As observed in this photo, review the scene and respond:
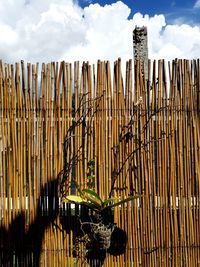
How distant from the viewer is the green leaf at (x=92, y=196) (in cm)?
304

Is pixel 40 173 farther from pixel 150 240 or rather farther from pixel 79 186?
pixel 150 240

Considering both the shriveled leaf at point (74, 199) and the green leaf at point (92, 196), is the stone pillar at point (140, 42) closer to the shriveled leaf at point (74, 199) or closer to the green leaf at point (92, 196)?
the green leaf at point (92, 196)

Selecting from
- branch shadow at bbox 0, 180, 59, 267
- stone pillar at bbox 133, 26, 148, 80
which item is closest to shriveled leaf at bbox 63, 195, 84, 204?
branch shadow at bbox 0, 180, 59, 267

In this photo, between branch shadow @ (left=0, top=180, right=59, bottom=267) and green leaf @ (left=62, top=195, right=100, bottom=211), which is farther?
branch shadow @ (left=0, top=180, right=59, bottom=267)

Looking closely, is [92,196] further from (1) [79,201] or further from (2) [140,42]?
(2) [140,42]

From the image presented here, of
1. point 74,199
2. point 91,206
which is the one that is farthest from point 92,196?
point 74,199

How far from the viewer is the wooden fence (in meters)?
3.25

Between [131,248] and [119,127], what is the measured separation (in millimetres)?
1050

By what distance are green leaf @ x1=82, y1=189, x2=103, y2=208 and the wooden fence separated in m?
0.11

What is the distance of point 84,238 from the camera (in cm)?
324

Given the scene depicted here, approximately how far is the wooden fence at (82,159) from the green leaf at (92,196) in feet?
0.35

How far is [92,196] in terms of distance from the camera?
321 cm

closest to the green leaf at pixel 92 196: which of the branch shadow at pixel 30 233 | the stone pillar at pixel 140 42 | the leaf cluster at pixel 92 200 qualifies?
the leaf cluster at pixel 92 200

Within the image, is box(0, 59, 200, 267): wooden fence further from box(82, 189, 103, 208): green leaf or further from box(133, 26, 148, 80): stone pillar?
box(133, 26, 148, 80): stone pillar
